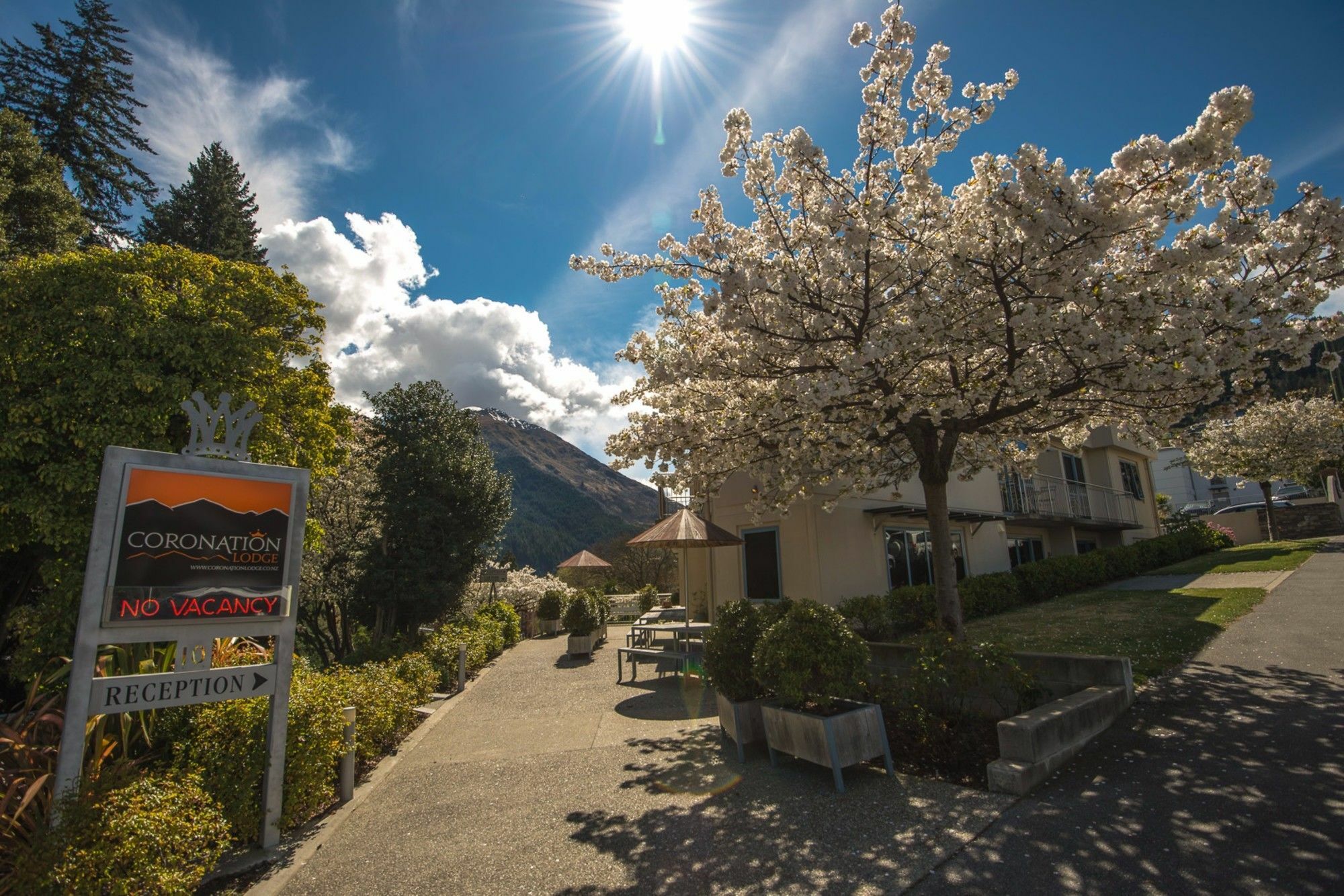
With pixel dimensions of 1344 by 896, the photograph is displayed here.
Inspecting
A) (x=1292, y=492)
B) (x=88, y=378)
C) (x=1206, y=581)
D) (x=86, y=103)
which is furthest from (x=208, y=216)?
(x=1292, y=492)

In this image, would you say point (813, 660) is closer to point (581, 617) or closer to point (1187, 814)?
point (1187, 814)

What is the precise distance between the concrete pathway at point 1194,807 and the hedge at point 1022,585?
148 inches

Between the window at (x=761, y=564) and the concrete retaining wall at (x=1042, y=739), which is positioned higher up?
the window at (x=761, y=564)

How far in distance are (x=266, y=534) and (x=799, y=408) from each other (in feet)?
18.3

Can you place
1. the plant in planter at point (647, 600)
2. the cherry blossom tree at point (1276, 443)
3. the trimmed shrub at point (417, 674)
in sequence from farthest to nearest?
the plant in planter at point (647, 600) → the cherry blossom tree at point (1276, 443) → the trimmed shrub at point (417, 674)

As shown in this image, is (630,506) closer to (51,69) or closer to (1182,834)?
(51,69)

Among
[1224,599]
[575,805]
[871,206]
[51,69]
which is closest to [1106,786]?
[575,805]

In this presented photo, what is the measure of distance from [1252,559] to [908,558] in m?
12.3

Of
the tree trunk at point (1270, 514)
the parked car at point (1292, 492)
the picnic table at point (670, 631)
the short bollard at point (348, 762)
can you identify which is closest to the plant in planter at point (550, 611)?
the picnic table at point (670, 631)

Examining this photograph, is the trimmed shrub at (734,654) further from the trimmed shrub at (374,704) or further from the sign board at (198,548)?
the sign board at (198,548)

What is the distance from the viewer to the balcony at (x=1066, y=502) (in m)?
17.2

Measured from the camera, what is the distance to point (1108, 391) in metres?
7.17

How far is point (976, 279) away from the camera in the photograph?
6102 millimetres

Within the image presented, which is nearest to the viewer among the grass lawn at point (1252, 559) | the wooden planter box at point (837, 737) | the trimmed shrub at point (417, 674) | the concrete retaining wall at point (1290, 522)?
the wooden planter box at point (837, 737)
